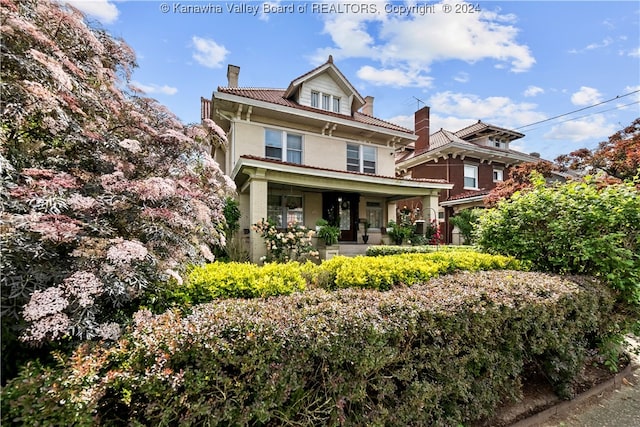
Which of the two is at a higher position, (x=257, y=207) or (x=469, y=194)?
(x=469, y=194)

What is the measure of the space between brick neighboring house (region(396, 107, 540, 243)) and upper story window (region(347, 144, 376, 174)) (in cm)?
389

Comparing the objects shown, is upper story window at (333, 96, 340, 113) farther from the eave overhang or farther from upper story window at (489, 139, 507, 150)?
upper story window at (489, 139, 507, 150)

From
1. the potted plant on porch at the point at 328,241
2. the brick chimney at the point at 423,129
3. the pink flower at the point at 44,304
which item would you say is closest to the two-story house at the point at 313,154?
the potted plant on porch at the point at 328,241

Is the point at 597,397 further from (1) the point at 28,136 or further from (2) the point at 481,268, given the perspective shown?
(1) the point at 28,136

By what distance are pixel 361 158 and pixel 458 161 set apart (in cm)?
821

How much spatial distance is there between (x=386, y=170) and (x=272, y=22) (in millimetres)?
8668

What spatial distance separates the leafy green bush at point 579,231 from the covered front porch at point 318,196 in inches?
227

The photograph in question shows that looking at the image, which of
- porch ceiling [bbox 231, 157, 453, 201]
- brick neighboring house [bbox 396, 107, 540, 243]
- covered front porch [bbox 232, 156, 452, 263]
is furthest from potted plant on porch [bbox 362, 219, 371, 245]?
brick neighboring house [bbox 396, 107, 540, 243]

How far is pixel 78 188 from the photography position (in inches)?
95.9

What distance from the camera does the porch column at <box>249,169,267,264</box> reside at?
8438 mm

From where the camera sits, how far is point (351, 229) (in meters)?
12.8

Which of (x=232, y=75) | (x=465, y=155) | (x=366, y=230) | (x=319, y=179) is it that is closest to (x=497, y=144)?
(x=465, y=155)

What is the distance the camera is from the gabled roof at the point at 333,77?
1192 centimetres

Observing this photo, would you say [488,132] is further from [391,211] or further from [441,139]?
[391,211]
